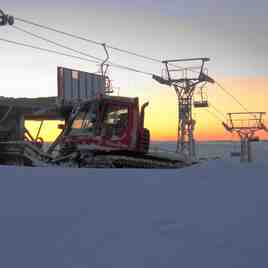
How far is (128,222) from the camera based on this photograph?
4.89m

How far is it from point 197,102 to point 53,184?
26.0 meters

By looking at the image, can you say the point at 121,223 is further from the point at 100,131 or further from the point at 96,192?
the point at 100,131

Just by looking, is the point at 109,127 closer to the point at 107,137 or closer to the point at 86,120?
the point at 107,137

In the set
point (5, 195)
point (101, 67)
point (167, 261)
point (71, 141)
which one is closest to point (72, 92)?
point (101, 67)

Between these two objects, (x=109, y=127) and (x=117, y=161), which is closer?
(x=117, y=161)

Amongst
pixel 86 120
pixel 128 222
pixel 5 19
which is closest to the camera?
pixel 128 222

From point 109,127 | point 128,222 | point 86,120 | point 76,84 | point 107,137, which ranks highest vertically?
point 76,84

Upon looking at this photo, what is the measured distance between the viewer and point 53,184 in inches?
239

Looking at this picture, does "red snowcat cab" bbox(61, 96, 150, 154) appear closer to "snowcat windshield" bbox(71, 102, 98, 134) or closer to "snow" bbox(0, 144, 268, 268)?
"snowcat windshield" bbox(71, 102, 98, 134)

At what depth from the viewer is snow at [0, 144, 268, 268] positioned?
420 cm

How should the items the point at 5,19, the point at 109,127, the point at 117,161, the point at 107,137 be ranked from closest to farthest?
1. the point at 117,161
2. the point at 107,137
3. the point at 109,127
4. the point at 5,19

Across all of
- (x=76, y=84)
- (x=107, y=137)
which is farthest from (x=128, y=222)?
(x=76, y=84)

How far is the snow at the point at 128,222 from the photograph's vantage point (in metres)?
4.20

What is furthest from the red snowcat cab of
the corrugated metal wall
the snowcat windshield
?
the corrugated metal wall
